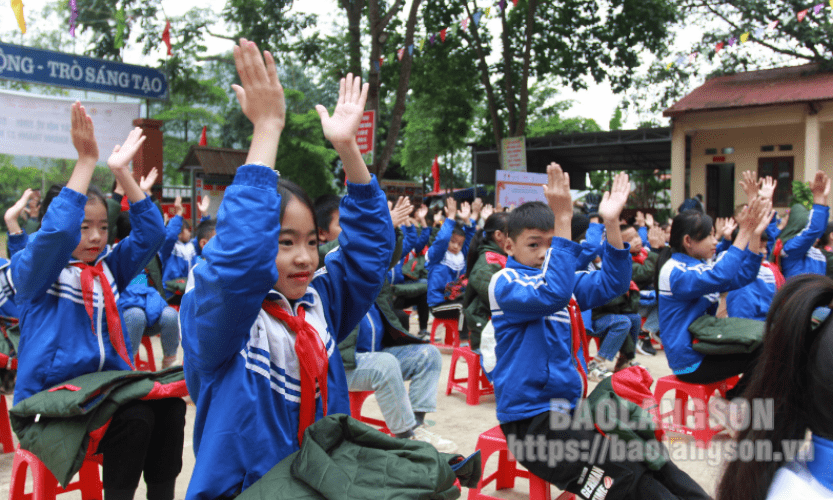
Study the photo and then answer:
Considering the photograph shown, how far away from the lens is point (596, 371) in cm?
536

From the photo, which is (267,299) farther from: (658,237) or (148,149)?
(148,149)

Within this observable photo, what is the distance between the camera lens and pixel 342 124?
4.90ft

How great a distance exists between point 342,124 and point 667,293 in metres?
2.77

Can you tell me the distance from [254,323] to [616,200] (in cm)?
178

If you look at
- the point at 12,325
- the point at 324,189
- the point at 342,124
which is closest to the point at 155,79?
the point at 12,325

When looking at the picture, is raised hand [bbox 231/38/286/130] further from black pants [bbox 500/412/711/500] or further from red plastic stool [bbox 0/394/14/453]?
red plastic stool [bbox 0/394/14/453]

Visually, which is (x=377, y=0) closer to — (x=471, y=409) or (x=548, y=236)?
(x=471, y=409)

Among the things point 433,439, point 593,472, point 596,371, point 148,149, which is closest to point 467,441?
point 433,439

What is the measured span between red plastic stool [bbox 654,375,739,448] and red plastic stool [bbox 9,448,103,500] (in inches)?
122

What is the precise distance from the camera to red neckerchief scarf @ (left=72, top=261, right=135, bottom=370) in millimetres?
2422

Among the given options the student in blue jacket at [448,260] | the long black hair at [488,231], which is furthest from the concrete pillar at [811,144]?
the long black hair at [488,231]

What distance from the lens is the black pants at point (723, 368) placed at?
135 inches

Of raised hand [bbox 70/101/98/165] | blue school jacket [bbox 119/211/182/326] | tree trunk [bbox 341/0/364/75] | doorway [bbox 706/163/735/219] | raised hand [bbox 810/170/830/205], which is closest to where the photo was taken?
raised hand [bbox 70/101/98/165]

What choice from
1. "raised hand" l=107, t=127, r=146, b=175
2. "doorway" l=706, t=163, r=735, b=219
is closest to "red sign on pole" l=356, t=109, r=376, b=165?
"raised hand" l=107, t=127, r=146, b=175
